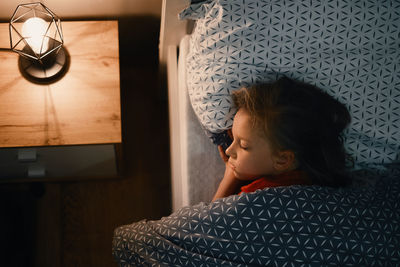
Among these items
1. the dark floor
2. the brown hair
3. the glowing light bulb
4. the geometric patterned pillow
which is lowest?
the dark floor

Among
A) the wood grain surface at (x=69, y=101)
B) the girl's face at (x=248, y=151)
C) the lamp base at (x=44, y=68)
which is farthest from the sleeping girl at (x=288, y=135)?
the lamp base at (x=44, y=68)

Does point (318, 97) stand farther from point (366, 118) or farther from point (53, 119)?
point (53, 119)

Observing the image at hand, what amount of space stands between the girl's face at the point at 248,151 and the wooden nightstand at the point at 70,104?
32 centimetres

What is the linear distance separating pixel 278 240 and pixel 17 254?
0.96m

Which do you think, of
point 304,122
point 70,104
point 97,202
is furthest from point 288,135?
point 97,202

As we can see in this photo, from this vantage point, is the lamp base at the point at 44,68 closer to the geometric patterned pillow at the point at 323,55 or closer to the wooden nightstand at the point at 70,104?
the wooden nightstand at the point at 70,104

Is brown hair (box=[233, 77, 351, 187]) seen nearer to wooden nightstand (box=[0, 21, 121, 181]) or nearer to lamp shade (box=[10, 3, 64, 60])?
wooden nightstand (box=[0, 21, 121, 181])

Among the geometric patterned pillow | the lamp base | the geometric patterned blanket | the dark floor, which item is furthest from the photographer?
the dark floor

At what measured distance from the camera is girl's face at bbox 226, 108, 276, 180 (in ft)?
2.46

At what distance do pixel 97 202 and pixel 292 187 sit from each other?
796 mm

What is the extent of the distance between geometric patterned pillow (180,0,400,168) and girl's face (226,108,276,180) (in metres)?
0.07

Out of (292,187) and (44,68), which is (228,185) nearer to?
(292,187)

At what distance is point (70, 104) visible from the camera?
2.97 ft

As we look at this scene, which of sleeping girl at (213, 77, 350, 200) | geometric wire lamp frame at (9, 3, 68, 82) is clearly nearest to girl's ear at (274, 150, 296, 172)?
sleeping girl at (213, 77, 350, 200)
